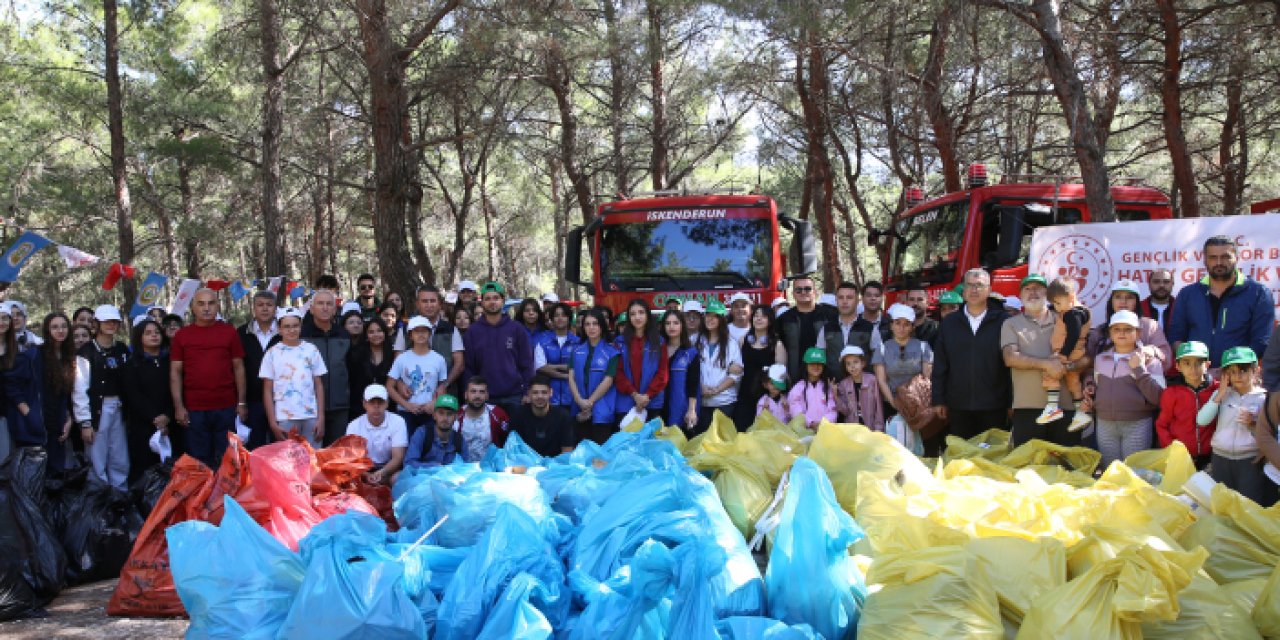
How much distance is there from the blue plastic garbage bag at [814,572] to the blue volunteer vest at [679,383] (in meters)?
3.18

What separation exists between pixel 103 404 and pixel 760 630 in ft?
18.8

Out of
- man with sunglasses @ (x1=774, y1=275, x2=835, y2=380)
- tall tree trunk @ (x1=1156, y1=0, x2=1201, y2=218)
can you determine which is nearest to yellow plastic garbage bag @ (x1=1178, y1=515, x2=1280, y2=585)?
man with sunglasses @ (x1=774, y1=275, x2=835, y2=380)

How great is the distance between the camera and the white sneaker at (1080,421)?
5.42 meters

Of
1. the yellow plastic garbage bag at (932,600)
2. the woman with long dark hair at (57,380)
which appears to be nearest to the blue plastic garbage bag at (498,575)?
the yellow plastic garbage bag at (932,600)

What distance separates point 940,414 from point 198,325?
5.36 metres

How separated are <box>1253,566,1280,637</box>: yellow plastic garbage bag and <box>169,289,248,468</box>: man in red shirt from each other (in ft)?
20.4

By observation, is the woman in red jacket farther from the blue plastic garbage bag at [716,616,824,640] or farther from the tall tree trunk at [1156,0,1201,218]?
the tall tree trunk at [1156,0,1201,218]

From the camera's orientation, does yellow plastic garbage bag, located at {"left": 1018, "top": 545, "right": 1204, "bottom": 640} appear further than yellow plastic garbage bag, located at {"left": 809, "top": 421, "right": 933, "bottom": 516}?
No

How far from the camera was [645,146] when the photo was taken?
19.3 metres

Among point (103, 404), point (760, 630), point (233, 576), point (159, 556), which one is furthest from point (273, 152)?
point (760, 630)

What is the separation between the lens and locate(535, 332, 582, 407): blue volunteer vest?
24.5ft

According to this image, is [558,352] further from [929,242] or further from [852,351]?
[929,242]

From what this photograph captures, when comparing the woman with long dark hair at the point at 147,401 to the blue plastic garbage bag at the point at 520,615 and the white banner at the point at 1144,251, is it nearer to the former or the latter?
the blue plastic garbage bag at the point at 520,615

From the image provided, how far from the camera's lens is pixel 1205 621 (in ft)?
10.2
